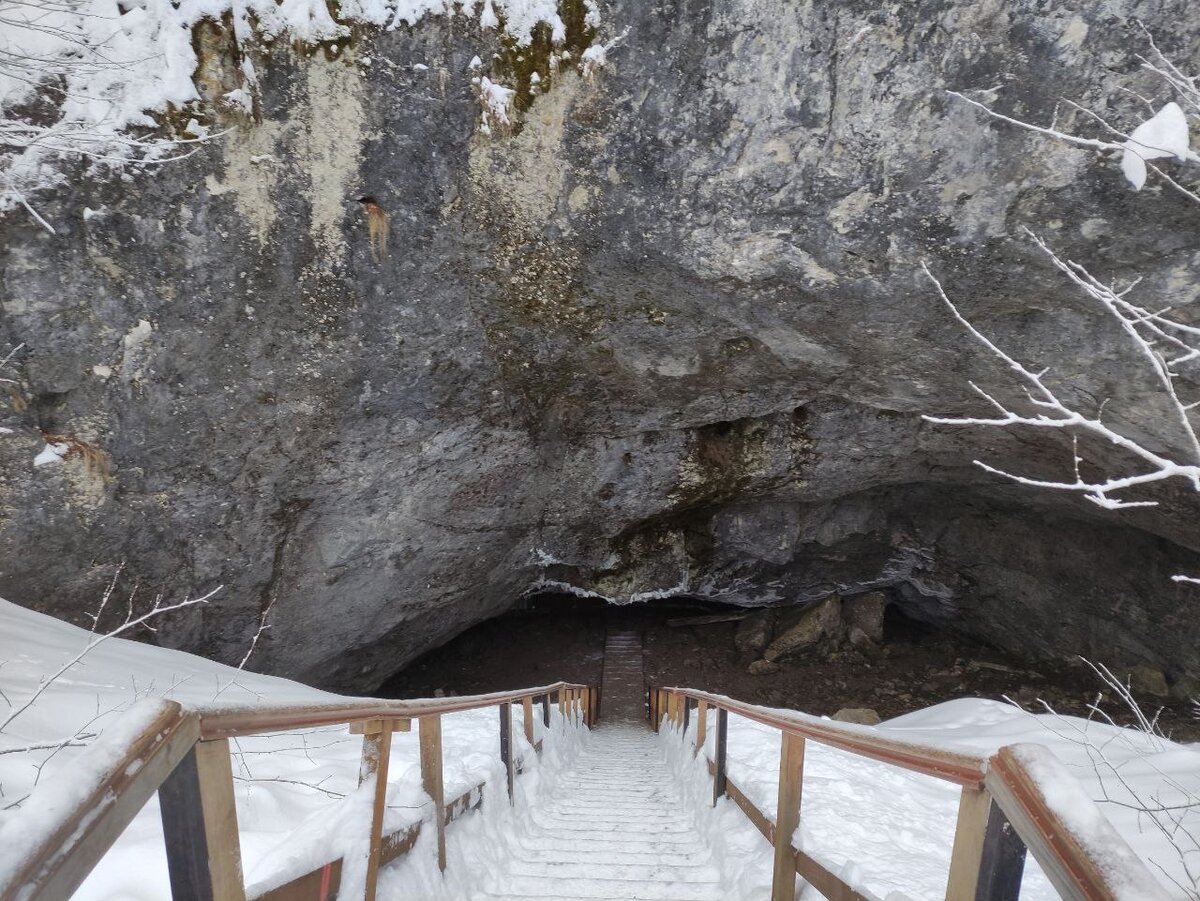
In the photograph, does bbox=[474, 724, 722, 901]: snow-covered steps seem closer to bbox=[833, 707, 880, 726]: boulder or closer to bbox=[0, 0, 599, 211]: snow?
bbox=[833, 707, 880, 726]: boulder

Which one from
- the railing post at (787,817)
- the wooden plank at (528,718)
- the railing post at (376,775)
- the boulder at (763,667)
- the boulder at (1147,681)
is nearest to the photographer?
the railing post at (376,775)

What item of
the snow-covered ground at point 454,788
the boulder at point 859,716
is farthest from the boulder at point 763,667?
the snow-covered ground at point 454,788

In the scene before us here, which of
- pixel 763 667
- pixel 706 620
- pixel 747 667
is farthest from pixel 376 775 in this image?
pixel 706 620

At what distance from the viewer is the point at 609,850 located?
326 centimetres

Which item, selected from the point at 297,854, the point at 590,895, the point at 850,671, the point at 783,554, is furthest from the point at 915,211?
the point at 850,671

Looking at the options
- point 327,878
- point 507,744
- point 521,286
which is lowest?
point 507,744

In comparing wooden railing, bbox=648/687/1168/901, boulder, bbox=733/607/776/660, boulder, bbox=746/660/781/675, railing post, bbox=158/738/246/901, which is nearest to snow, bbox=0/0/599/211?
railing post, bbox=158/738/246/901

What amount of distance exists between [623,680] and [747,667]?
2301 millimetres

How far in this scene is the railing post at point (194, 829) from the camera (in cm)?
117

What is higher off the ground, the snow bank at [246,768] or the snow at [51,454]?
the snow at [51,454]

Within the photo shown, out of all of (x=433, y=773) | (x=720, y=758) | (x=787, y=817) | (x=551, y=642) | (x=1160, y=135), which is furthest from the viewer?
(x=551, y=642)

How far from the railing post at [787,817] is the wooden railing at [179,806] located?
4.49 feet

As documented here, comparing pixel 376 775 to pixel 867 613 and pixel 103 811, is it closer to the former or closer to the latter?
pixel 103 811

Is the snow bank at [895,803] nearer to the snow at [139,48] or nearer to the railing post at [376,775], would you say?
the railing post at [376,775]
